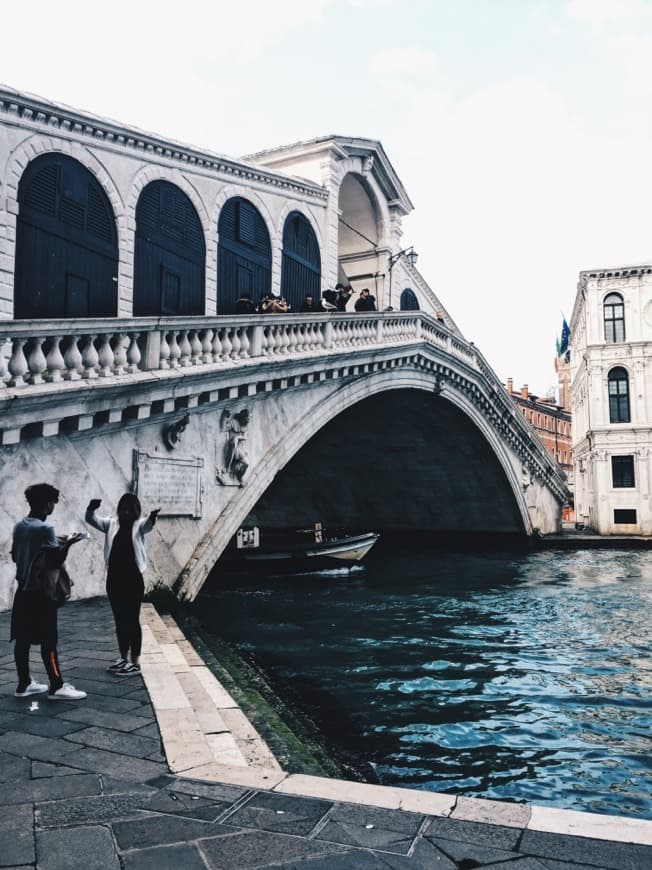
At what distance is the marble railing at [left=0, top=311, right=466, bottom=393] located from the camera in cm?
721

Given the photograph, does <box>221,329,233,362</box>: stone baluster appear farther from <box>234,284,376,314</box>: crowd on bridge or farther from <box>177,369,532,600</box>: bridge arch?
<box>234,284,376,314</box>: crowd on bridge

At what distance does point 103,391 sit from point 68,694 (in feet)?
14.6

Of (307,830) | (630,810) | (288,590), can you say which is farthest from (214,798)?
(288,590)

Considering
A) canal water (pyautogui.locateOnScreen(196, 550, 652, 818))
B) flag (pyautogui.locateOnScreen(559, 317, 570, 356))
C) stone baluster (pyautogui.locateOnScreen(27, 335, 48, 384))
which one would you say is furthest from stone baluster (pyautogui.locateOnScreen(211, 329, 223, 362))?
flag (pyautogui.locateOnScreen(559, 317, 570, 356))

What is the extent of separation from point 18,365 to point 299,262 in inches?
382

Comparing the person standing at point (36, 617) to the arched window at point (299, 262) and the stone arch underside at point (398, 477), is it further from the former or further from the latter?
the stone arch underside at point (398, 477)

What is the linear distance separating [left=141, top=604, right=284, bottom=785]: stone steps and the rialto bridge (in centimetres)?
271

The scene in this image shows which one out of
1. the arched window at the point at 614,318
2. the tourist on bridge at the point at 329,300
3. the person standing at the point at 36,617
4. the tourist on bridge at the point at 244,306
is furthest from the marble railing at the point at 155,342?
the arched window at the point at 614,318

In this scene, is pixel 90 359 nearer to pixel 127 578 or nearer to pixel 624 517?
pixel 127 578

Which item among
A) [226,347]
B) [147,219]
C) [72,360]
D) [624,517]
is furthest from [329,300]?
[624,517]

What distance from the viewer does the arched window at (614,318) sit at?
28375 millimetres

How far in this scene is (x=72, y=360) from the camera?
768 centimetres

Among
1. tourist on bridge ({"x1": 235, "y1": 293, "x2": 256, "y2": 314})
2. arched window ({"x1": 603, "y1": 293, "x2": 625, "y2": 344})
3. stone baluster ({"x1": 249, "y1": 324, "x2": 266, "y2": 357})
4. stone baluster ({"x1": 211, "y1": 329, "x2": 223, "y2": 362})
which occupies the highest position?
arched window ({"x1": 603, "y1": 293, "x2": 625, "y2": 344})

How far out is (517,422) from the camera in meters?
24.5
